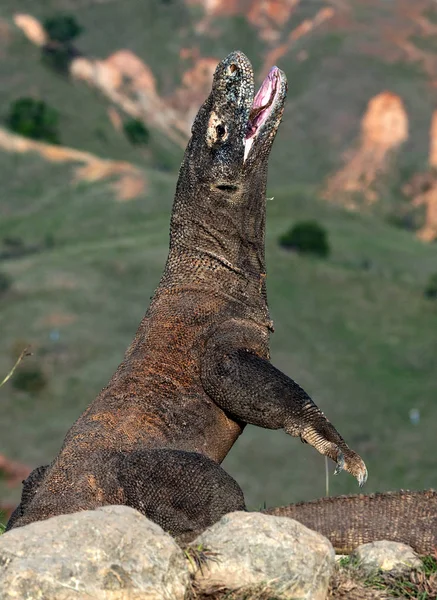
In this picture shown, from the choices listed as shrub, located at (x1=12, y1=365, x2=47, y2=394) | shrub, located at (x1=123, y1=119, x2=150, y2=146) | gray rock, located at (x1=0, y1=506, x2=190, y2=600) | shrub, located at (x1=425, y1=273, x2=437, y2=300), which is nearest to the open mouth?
gray rock, located at (x1=0, y1=506, x2=190, y2=600)

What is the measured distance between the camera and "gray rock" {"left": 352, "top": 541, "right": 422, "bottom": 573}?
748 centimetres

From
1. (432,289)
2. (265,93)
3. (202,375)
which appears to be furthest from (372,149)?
(202,375)

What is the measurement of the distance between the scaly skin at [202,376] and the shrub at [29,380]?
6917cm

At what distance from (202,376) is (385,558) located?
1.56 metres

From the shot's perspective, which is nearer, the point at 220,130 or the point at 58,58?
the point at 220,130

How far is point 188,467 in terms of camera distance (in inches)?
300

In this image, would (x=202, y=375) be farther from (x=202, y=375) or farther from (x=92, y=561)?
(x=92, y=561)

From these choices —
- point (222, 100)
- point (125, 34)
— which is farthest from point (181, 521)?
point (125, 34)

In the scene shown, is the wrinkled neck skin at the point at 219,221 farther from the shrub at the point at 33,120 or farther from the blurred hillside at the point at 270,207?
the shrub at the point at 33,120

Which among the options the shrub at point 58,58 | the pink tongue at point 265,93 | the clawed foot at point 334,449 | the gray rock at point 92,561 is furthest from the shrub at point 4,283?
the gray rock at point 92,561

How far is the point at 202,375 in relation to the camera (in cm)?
813

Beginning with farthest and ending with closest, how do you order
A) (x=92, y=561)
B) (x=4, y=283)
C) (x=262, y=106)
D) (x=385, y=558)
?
(x=4, y=283), (x=262, y=106), (x=385, y=558), (x=92, y=561)

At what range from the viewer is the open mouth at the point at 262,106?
9.00 m

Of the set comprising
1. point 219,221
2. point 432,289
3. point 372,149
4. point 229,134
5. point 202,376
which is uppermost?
point 372,149
